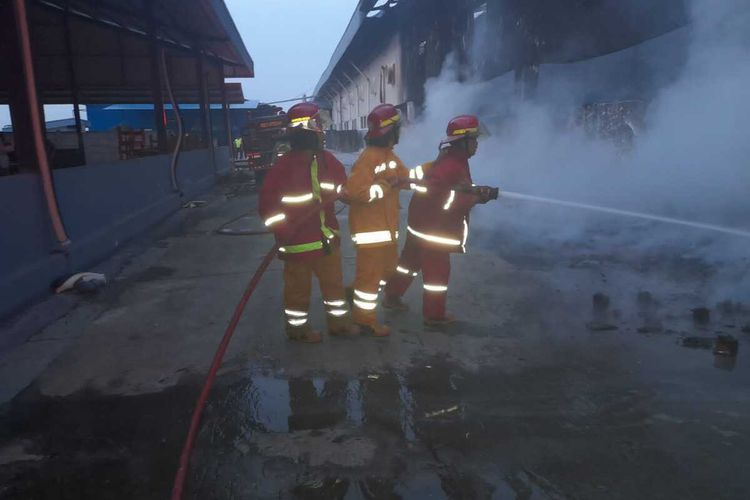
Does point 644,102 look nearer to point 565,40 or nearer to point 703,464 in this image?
point 565,40

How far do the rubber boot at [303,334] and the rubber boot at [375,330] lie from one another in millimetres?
349

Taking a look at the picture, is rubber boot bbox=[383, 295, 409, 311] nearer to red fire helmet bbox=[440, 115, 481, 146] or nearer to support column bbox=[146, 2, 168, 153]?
red fire helmet bbox=[440, 115, 481, 146]

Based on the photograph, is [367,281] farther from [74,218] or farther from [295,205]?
[74,218]

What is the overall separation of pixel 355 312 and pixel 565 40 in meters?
7.78

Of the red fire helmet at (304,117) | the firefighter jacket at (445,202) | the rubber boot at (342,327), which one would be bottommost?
the rubber boot at (342,327)

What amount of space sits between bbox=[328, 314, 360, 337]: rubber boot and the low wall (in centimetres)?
272

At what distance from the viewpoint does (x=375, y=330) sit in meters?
4.11

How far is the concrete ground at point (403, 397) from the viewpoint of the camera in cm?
244

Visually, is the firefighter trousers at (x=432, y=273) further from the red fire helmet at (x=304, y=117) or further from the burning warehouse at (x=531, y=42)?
the burning warehouse at (x=531, y=42)

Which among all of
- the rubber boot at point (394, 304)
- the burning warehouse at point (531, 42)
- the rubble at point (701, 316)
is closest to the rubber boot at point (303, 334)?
the rubber boot at point (394, 304)

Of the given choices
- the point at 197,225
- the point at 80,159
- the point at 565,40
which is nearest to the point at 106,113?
the point at 80,159

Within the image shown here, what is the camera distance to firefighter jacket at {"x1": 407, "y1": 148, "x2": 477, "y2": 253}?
13.5ft

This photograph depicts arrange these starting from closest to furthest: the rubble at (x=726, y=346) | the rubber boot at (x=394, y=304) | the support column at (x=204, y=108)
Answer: the rubble at (x=726, y=346), the rubber boot at (x=394, y=304), the support column at (x=204, y=108)

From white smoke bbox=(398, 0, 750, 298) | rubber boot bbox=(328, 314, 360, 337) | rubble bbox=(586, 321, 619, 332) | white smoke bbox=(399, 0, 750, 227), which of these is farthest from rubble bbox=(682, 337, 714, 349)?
white smoke bbox=(399, 0, 750, 227)
